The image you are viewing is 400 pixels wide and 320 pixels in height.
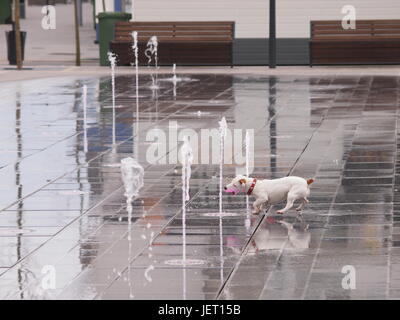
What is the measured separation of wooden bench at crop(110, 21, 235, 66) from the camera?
3291cm

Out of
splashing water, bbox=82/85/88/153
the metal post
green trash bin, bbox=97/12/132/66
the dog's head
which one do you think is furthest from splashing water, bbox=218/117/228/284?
green trash bin, bbox=97/12/132/66

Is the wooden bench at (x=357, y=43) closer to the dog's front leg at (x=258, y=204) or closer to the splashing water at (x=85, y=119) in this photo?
the splashing water at (x=85, y=119)

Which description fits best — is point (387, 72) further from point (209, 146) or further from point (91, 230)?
point (91, 230)

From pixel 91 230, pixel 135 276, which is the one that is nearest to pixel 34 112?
pixel 91 230

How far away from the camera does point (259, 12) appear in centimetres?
3634

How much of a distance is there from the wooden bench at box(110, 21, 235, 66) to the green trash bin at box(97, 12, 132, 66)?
45 centimetres

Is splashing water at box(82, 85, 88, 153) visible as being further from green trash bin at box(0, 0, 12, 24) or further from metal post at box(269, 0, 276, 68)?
green trash bin at box(0, 0, 12, 24)

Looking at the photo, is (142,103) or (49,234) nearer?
→ (49,234)

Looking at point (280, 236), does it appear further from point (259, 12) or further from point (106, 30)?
point (259, 12)

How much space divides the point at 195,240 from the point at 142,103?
41.8ft

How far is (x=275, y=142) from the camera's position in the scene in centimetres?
1805

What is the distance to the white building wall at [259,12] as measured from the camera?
36.1 meters

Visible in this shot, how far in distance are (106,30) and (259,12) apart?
15.3ft

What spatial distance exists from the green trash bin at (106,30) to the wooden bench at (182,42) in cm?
45
